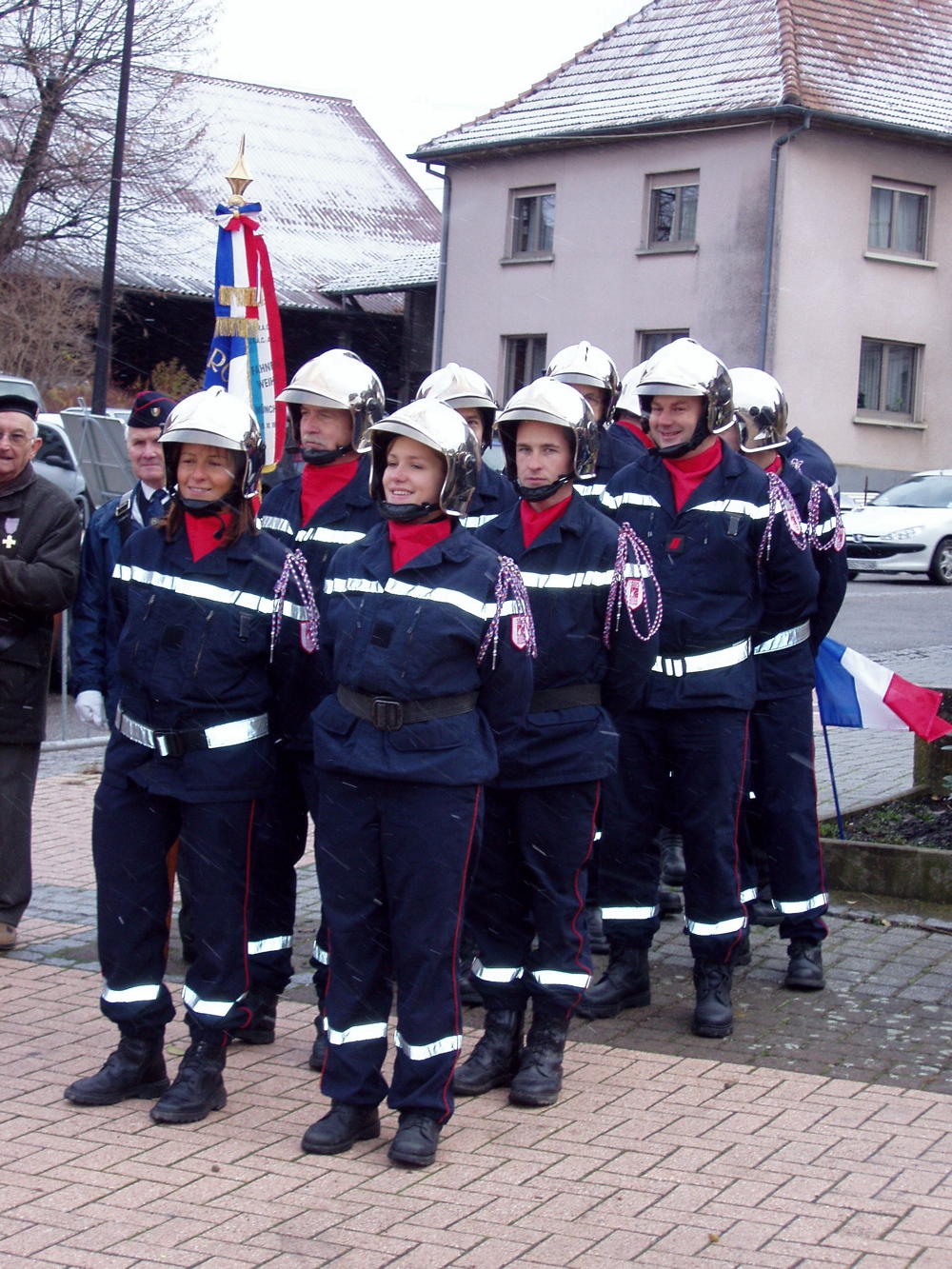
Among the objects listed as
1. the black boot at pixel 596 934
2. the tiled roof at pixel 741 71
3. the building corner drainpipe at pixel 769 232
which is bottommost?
the black boot at pixel 596 934

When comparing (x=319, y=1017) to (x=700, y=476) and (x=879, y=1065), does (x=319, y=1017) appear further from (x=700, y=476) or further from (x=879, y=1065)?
(x=700, y=476)

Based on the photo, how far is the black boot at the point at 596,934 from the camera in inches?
265

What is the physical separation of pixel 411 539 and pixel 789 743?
6.99 ft

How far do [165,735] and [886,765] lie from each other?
6.59 metres

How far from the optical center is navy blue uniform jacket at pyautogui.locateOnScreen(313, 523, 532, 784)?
4.54 metres

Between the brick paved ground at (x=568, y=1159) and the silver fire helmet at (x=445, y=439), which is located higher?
the silver fire helmet at (x=445, y=439)

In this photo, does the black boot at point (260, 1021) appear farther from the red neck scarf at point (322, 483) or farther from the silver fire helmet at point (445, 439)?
the silver fire helmet at point (445, 439)

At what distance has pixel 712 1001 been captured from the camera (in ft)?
18.9

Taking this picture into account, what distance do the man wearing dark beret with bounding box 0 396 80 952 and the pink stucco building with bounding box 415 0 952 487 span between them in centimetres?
2424

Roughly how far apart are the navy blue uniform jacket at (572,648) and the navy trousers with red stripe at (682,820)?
1.93 ft

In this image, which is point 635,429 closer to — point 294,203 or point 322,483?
point 322,483

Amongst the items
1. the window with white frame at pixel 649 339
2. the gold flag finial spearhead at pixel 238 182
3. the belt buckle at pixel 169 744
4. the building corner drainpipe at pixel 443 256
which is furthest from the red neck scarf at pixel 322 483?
the building corner drainpipe at pixel 443 256

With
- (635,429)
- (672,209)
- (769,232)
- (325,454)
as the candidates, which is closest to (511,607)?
(325,454)

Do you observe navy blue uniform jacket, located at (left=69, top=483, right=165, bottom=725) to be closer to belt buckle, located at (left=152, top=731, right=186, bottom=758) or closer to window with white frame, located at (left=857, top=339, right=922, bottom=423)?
belt buckle, located at (left=152, top=731, right=186, bottom=758)
